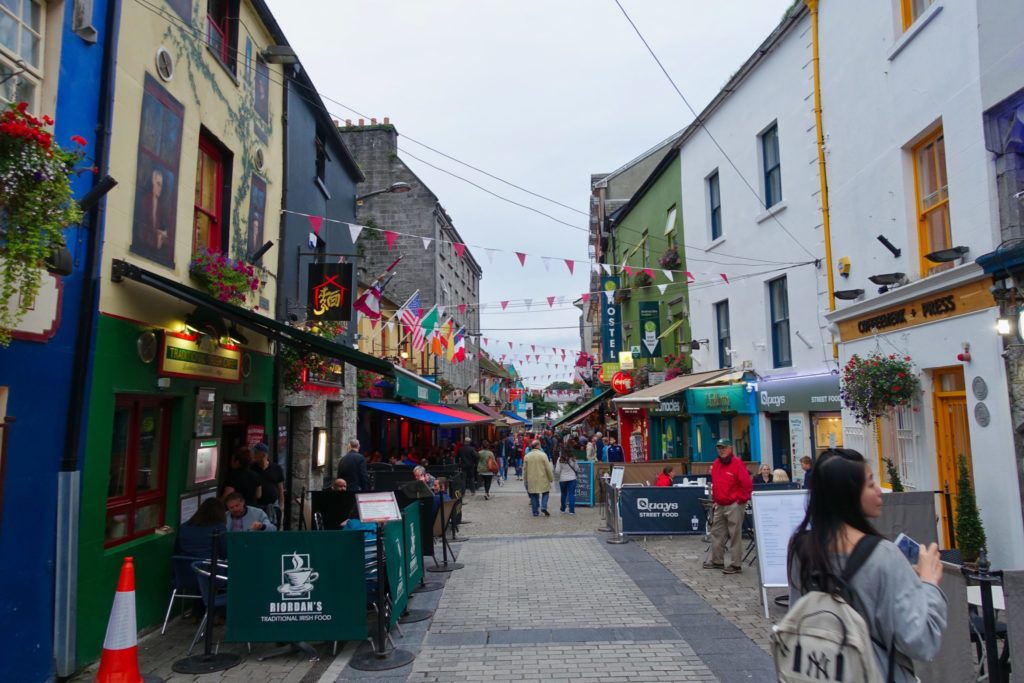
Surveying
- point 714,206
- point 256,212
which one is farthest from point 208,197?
point 714,206

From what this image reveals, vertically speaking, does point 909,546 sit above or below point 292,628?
above

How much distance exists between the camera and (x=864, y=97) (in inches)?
416

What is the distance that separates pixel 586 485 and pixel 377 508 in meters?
10.6

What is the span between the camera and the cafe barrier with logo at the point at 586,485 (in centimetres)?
1712

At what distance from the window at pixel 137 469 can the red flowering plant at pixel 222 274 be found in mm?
1464

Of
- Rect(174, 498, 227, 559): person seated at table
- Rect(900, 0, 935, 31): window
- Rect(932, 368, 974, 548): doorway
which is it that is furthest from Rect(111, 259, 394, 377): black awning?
Rect(900, 0, 935, 31): window

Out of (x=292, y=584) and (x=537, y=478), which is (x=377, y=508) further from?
(x=537, y=478)

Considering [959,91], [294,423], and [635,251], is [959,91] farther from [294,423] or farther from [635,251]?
[635,251]

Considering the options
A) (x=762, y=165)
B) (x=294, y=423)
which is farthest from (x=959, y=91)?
(x=294, y=423)

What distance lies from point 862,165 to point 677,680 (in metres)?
8.62

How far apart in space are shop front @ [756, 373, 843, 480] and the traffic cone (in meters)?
10.4

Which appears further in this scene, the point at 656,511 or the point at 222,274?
the point at 656,511

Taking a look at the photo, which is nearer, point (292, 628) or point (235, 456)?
point (292, 628)

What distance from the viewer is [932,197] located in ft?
29.7
